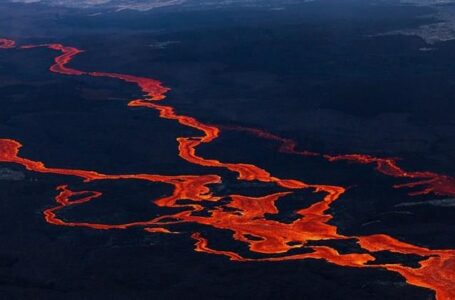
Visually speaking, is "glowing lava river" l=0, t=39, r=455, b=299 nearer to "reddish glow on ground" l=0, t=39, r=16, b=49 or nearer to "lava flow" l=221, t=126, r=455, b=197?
"lava flow" l=221, t=126, r=455, b=197

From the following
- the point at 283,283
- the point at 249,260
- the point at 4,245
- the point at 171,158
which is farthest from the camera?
the point at 171,158

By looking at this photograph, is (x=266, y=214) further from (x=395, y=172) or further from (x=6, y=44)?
(x=6, y=44)

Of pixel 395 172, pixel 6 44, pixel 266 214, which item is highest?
pixel 395 172

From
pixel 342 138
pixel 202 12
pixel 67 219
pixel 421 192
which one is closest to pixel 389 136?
pixel 342 138

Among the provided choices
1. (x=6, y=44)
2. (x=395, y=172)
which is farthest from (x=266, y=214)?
(x=6, y=44)

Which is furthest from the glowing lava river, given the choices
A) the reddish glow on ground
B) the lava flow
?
the reddish glow on ground

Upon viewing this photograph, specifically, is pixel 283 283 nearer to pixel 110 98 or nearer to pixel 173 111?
pixel 173 111

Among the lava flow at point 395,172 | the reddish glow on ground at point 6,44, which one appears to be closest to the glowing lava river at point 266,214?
the lava flow at point 395,172

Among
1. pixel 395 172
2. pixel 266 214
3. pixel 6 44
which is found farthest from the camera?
pixel 6 44
